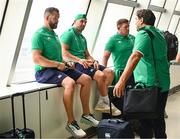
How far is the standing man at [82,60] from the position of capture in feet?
13.8

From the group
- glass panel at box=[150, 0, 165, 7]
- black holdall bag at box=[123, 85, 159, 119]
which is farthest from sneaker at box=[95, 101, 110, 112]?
glass panel at box=[150, 0, 165, 7]

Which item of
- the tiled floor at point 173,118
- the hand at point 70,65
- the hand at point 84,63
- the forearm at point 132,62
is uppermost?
the forearm at point 132,62

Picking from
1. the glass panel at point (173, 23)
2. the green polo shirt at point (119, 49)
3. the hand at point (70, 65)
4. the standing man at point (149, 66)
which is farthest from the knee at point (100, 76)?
the glass panel at point (173, 23)

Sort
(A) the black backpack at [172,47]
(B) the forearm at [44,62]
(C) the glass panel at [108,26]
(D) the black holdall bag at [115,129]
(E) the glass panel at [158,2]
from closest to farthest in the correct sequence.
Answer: (D) the black holdall bag at [115,129] < (B) the forearm at [44,62] < (A) the black backpack at [172,47] < (C) the glass panel at [108,26] < (E) the glass panel at [158,2]

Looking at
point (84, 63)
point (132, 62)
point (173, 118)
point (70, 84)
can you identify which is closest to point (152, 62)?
point (132, 62)

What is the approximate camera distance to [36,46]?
3631 mm

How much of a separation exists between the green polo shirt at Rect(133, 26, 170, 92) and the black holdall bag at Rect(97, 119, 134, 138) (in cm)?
43

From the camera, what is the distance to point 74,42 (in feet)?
14.0

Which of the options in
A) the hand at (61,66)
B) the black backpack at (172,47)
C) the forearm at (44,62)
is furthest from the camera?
the black backpack at (172,47)

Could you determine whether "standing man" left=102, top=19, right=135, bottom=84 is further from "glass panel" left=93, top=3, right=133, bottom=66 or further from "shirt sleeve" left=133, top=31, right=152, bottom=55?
"shirt sleeve" left=133, top=31, right=152, bottom=55

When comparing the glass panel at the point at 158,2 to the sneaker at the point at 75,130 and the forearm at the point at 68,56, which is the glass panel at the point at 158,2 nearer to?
the forearm at the point at 68,56

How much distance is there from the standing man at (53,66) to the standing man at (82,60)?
1.08ft

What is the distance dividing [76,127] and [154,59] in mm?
1207

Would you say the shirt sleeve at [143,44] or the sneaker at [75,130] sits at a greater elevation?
the shirt sleeve at [143,44]
